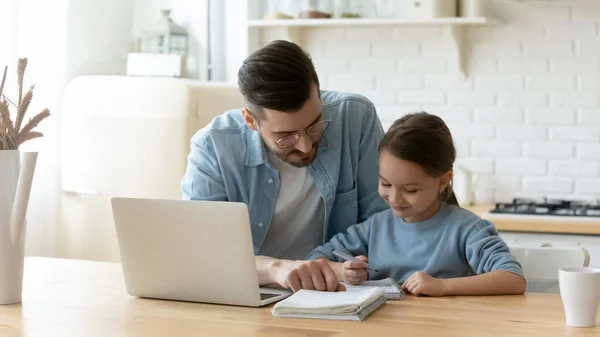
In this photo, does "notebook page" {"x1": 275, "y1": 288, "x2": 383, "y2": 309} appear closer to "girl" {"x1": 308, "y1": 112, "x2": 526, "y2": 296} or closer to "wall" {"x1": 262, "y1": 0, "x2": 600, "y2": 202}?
"girl" {"x1": 308, "y1": 112, "x2": 526, "y2": 296}

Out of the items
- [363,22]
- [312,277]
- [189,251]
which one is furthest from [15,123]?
[363,22]

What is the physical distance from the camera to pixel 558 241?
376 cm

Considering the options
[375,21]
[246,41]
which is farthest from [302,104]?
[246,41]

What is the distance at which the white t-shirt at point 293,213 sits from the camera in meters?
2.67

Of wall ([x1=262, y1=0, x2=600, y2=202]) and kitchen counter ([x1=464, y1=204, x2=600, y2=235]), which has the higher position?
wall ([x1=262, y1=0, x2=600, y2=202])

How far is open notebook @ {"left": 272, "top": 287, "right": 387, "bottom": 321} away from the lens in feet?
6.38

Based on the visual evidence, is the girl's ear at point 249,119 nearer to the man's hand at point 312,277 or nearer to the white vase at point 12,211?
the man's hand at point 312,277

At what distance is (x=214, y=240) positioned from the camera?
6.78 feet

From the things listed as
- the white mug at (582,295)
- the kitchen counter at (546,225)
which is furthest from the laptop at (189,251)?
the kitchen counter at (546,225)

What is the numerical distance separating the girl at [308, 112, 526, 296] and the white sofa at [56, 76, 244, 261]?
1568mm

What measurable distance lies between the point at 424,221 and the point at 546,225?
148 cm

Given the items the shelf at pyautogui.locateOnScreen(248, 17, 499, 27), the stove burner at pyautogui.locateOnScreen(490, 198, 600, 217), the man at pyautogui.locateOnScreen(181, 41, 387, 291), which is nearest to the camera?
the man at pyautogui.locateOnScreen(181, 41, 387, 291)

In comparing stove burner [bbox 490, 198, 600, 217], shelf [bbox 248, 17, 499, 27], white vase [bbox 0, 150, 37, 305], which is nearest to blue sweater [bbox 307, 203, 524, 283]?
white vase [bbox 0, 150, 37, 305]

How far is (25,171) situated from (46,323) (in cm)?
38
